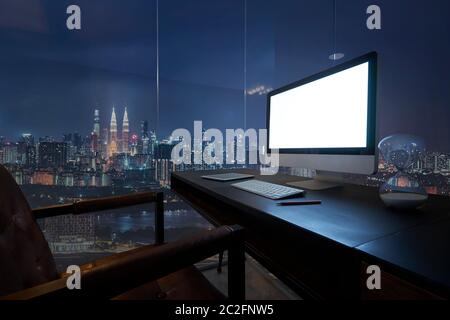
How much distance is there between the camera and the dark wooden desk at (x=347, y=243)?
38cm

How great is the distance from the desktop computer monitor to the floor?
93 centimetres

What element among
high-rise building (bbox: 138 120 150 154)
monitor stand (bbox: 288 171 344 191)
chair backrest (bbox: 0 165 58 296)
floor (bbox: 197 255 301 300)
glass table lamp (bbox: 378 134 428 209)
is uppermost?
high-rise building (bbox: 138 120 150 154)

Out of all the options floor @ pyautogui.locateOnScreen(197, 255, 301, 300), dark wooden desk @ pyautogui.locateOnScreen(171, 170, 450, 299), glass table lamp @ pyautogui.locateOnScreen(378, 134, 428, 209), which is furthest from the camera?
floor @ pyautogui.locateOnScreen(197, 255, 301, 300)

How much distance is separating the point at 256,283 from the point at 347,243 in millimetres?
1806

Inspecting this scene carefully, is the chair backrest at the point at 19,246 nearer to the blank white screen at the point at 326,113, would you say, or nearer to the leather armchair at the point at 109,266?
the leather armchair at the point at 109,266

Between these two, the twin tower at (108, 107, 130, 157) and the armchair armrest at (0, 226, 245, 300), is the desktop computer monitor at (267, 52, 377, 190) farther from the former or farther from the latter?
the twin tower at (108, 107, 130, 157)

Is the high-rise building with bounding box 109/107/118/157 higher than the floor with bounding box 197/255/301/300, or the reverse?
the high-rise building with bounding box 109/107/118/157

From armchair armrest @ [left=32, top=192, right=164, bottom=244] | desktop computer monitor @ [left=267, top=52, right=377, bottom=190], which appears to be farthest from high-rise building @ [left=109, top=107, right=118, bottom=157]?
desktop computer monitor @ [left=267, top=52, right=377, bottom=190]

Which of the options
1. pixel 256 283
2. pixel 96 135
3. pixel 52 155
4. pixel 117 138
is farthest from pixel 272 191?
pixel 52 155

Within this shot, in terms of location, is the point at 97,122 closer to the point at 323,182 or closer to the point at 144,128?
the point at 144,128

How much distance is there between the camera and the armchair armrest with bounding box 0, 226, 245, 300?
424 millimetres
